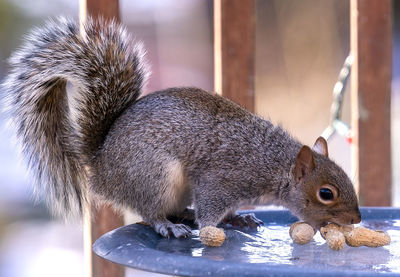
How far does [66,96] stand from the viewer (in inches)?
62.9

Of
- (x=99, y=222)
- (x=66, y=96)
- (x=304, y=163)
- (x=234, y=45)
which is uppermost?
(x=234, y=45)

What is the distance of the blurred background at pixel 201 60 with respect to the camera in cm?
307

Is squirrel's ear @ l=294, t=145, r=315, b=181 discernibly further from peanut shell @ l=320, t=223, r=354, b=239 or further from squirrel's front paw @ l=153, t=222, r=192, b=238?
squirrel's front paw @ l=153, t=222, r=192, b=238

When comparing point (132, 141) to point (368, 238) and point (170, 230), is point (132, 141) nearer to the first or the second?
point (170, 230)

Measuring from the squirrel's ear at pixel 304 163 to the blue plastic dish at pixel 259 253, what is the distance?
0.13m

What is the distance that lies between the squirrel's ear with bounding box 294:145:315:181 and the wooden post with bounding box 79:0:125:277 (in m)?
0.48

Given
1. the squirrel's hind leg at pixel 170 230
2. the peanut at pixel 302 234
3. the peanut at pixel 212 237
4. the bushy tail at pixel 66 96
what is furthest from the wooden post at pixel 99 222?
the peanut at pixel 302 234

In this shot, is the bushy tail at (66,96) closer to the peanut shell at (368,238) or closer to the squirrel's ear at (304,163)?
the squirrel's ear at (304,163)

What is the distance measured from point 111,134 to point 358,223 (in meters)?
0.57

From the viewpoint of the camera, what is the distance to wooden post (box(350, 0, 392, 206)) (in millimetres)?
1731

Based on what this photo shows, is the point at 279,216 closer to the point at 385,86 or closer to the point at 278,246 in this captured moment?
the point at 278,246

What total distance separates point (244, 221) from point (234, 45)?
0.43m

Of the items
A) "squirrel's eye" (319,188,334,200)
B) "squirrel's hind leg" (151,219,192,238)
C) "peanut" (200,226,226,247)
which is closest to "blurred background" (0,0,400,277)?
"squirrel's hind leg" (151,219,192,238)

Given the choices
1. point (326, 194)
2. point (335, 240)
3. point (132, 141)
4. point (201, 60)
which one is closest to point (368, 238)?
point (335, 240)
